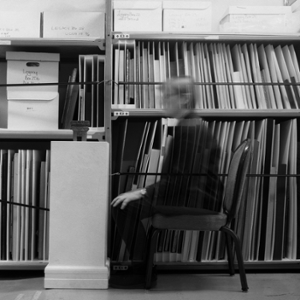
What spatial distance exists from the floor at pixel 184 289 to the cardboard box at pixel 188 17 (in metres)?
1.37

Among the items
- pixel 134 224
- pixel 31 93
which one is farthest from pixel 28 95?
pixel 134 224

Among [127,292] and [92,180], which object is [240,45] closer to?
[92,180]

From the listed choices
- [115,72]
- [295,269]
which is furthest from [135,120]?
[295,269]

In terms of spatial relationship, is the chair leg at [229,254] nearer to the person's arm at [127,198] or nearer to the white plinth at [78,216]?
the person's arm at [127,198]

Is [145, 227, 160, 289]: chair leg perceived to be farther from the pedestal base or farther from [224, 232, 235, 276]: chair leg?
[224, 232, 235, 276]: chair leg

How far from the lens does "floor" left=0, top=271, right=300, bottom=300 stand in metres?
1.85

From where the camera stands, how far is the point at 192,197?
2.20 meters

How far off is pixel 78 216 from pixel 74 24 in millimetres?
1067

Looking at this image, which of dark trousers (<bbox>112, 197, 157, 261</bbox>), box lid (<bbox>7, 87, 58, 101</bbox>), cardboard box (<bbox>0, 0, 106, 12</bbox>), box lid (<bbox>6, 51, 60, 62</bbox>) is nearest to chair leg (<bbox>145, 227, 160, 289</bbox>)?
dark trousers (<bbox>112, 197, 157, 261</bbox>)

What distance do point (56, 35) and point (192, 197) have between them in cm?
116

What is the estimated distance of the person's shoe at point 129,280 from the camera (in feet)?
6.63

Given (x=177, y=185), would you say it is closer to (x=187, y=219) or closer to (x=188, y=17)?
(x=187, y=219)

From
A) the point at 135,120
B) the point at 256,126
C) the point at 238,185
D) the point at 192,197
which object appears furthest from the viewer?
the point at 135,120

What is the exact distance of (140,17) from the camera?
231 centimetres
